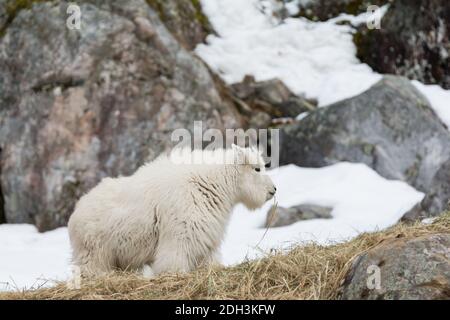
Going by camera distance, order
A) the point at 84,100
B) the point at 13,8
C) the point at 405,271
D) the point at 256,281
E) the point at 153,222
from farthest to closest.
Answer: the point at 13,8 < the point at 84,100 < the point at 153,222 < the point at 256,281 < the point at 405,271

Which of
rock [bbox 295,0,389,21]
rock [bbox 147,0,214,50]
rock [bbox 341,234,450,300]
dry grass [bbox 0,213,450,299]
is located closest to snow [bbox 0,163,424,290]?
rock [bbox 147,0,214,50]

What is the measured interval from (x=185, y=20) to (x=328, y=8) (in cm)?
412

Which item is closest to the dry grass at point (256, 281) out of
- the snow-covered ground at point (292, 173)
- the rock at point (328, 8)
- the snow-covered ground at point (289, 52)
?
the snow-covered ground at point (292, 173)

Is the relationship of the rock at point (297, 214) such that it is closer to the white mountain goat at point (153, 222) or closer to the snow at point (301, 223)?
the snow at point (301, 223)

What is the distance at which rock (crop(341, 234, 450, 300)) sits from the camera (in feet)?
16.9

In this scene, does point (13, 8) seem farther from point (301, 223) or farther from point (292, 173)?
point (301, 223)

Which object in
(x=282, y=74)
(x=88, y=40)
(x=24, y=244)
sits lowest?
(x=24, y=244)

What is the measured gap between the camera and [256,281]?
6203 millimetres

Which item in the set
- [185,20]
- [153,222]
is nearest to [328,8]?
[185,20]

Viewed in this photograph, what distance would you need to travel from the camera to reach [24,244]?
1365 cm

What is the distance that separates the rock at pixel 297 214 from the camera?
13.5 metres

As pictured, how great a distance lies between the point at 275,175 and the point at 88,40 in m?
5.08
